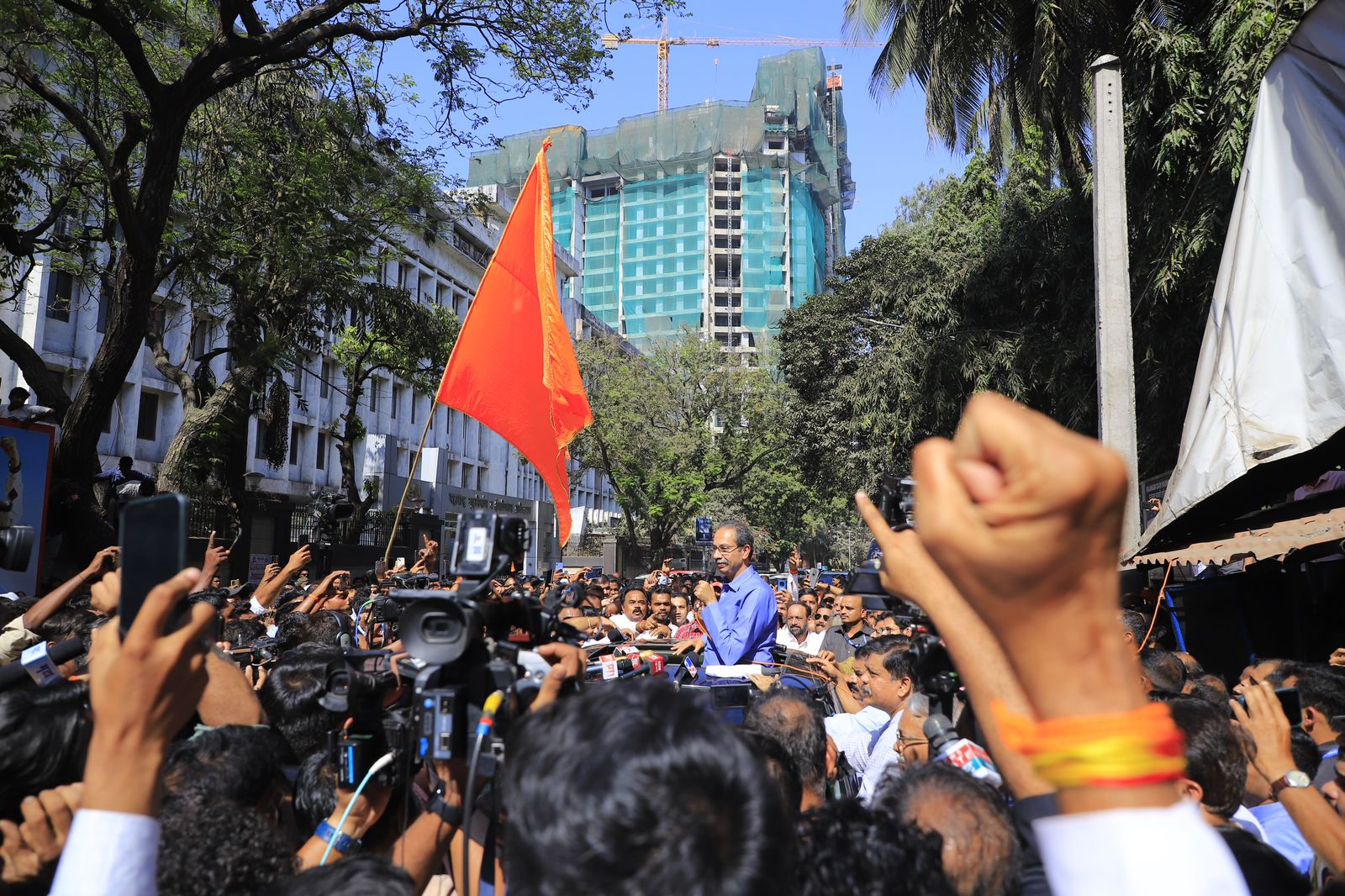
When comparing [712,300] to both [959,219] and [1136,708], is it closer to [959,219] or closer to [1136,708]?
[959,219]

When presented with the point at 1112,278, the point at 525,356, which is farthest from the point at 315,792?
the point at 1112,278

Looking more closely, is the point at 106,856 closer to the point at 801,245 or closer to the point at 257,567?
the point at 257,567

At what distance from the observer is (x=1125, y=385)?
9.23m

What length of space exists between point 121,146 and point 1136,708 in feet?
36.5

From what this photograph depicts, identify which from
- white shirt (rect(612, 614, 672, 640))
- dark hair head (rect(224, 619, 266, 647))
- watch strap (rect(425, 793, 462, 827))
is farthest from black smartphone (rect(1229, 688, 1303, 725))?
white shirt (rect(612, 614, 672, 640))

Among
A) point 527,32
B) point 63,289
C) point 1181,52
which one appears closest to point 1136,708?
point 527,32

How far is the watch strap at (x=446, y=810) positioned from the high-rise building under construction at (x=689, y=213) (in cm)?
9282

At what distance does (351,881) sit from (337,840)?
0.92 meters

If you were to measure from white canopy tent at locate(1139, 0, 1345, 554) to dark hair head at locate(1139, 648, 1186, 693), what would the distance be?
234 cm

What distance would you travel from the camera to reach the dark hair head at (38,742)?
8.07 feet

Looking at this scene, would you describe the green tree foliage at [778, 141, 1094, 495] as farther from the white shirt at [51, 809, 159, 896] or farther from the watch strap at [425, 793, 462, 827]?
the white shirt at [51, 809, 159, 896]

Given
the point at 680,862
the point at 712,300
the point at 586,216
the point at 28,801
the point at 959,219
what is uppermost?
the point at 586,216

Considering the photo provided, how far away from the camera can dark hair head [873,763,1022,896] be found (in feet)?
7.29

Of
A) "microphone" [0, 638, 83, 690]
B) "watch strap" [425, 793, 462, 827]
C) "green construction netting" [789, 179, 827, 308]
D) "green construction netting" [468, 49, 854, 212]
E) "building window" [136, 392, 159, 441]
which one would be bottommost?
"watch strap" [425, 793, 462, 827]
